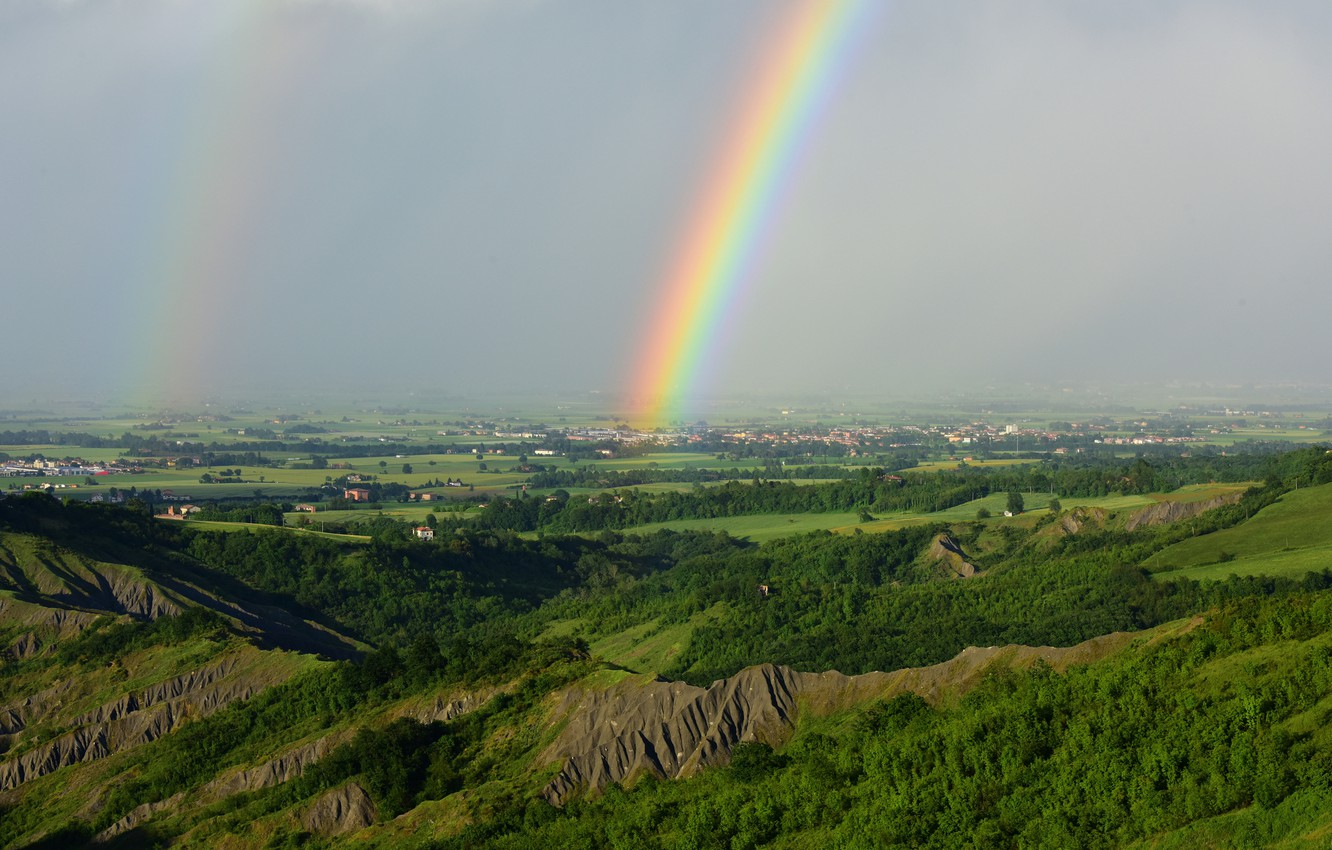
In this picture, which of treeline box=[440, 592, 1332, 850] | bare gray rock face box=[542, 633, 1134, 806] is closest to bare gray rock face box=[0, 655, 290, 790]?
bare gray rock face box=[542, 633, 1134, 806]

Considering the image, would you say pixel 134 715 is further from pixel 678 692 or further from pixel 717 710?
pixel 717 710

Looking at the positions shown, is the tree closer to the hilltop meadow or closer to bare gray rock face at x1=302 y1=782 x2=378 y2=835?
the hilltop meadow

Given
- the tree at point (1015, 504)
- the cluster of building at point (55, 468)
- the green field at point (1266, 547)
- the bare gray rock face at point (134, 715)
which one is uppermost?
the green field at point (1266, 547)

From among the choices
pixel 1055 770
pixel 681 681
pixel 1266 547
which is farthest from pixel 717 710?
pixel 1266 547

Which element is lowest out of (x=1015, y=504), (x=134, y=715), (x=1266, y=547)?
(x=134, y=715)

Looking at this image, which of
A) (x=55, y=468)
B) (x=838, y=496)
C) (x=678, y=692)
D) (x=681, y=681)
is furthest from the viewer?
(x=55, y=468)

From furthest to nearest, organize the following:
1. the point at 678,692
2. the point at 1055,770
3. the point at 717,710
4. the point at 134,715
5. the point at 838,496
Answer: the point at 838,496 → the point at 134,715 → the point at 678,692 → the point at 717,710 → the point at 1055,770

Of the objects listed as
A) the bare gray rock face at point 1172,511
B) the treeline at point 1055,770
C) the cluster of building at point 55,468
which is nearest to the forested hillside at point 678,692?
the treeline at point 1055,770

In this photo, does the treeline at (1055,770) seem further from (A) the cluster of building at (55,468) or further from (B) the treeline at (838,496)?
(A) the cluster of building at (55,468)

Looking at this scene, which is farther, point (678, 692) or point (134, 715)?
point (134, 715)

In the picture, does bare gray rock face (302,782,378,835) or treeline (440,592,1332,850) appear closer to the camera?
treeline (440,592,1332,850)
